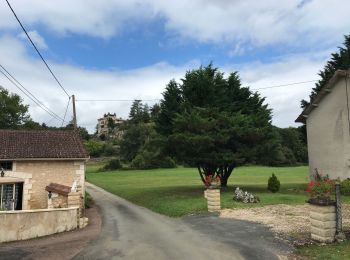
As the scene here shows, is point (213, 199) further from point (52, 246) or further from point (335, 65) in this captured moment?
point (335, 65)

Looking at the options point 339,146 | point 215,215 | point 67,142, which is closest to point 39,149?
point 67,142

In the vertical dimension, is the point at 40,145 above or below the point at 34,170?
above

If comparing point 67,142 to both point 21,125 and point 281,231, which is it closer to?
point 281,231

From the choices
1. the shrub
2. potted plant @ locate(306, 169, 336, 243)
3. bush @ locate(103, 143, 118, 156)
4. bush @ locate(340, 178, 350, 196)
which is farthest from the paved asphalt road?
bush @ locate(103, 143, 118, 156)

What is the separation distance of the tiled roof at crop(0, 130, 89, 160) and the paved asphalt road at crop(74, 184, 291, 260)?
7.43 meters

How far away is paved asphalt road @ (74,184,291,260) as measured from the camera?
11.3 meters

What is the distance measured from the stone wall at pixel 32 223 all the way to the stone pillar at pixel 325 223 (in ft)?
33.6

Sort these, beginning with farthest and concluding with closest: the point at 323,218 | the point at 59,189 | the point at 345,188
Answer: the point at 345,188
the point at 59,189
the point at 323,218

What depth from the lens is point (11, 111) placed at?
71625 mm

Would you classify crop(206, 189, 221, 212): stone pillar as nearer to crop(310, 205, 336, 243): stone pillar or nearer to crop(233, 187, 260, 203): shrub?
crop(233, 187, 260, 203): shrub

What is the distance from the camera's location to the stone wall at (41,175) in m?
23.7

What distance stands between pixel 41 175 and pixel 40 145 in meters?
2.35

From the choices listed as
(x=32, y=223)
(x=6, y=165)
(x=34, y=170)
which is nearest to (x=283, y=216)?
(x=32, y=223)

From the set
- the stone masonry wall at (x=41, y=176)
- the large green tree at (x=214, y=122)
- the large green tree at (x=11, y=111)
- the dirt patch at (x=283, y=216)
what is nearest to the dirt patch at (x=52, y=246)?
the dirt patch at (x=283, y=216)
